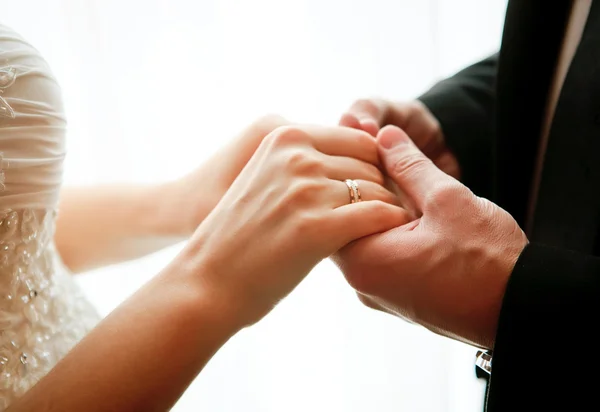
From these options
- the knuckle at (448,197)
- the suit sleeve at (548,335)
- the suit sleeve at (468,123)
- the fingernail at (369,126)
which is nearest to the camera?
the suit sleeve at (548,335)

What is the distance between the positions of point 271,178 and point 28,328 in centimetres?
39

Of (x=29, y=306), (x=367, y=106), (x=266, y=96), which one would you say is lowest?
(x=29, y=306)

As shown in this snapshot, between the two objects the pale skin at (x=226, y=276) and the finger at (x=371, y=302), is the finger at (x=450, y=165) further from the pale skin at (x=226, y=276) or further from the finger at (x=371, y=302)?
the finger at (x=371, y=302)

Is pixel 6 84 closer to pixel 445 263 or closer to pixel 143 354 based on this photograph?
pixel 143 354

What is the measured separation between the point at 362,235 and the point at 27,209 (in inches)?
17.8

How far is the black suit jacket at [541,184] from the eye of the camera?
20.7 inches

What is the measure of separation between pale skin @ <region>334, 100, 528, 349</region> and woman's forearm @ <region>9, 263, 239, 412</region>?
189 mm

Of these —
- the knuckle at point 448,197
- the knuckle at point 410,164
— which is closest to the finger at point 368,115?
the knuckle at point 410,164

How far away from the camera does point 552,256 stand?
0.55 m

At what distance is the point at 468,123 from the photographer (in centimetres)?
99

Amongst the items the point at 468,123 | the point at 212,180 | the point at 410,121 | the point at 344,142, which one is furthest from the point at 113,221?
the point at 468,123

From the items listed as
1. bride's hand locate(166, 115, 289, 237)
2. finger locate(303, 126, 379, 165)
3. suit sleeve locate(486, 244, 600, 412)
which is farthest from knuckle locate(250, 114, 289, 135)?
suit sleeve locate(486, 244, 600, 412)

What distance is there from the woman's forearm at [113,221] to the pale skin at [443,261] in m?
0.36

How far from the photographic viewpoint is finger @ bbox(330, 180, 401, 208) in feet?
2.39
